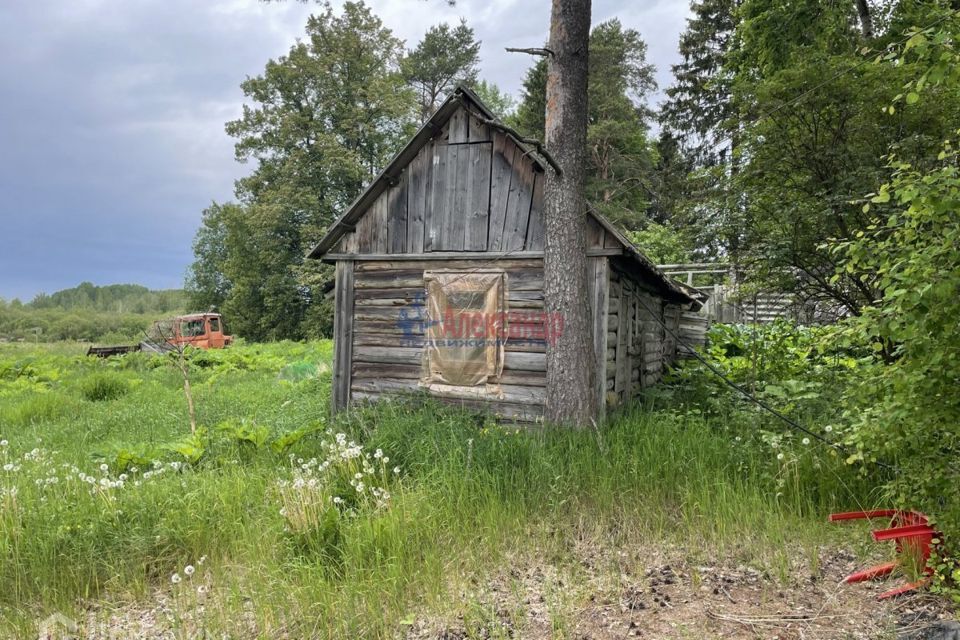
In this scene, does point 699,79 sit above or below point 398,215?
above

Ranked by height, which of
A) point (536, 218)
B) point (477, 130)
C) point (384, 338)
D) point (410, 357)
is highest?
point (477, 130)

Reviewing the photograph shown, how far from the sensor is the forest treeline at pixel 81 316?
134ft

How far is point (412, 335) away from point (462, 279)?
1245mm

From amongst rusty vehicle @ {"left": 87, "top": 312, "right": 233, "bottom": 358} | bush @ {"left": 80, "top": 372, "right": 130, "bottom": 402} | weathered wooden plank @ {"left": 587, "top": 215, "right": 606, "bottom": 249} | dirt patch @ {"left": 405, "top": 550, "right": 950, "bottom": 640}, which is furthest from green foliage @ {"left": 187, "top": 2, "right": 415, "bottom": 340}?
dirt patch @ {"left": 405, "top": 550, "right": 950, "bottom": 640}

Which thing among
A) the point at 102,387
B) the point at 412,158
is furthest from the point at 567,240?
the point at 102,387

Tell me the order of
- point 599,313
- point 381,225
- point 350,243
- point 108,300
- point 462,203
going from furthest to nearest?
point 108,300, point 350,243, point 381,225, point 462,203, point 599,313

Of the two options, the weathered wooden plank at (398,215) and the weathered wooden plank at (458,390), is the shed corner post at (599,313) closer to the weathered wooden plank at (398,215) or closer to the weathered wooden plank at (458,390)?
the weathered wooden plank at (458,390)

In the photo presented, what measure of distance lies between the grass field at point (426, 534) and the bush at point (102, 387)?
7739mm

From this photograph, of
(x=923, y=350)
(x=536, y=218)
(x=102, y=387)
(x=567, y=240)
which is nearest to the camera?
(x=923, y=350)

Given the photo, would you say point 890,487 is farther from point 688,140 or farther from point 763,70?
point 688,140

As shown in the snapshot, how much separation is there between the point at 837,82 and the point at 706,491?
5.73m

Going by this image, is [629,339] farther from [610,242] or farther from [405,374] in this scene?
[405,374]

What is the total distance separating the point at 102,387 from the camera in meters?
13.0

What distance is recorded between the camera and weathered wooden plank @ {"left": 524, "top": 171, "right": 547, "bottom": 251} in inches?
299
